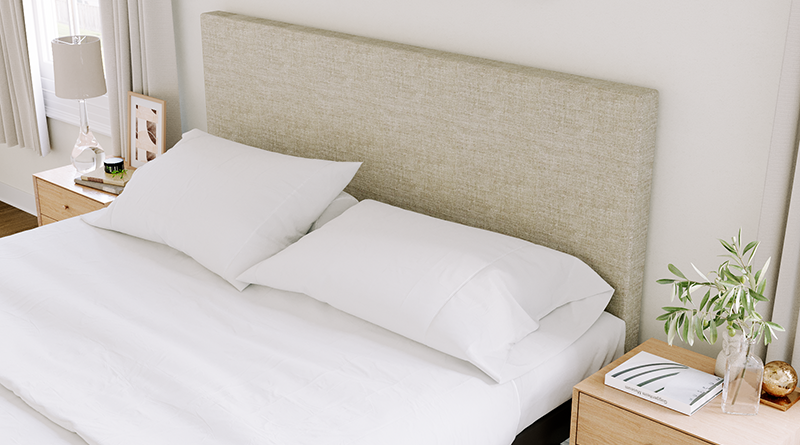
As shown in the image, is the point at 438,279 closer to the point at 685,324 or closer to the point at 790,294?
the point at 685,324

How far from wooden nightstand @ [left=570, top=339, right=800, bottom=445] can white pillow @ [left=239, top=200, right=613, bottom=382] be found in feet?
0.58

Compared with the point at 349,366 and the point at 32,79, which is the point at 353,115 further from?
the point at 32,79

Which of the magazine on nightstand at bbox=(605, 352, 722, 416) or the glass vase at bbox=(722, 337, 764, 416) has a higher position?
the glass vase at bbox=(722, 337, 764, 416)

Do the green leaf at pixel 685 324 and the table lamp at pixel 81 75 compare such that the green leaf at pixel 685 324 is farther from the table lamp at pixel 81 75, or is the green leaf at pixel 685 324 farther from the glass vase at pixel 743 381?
the table lamp at pixel 81 75

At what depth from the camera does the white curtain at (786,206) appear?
166 centimetres

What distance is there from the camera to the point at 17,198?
14.1ft

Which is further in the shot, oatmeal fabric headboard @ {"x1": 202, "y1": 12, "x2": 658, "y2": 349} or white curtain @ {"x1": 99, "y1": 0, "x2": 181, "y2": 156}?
white curtain @ {"x1": 99, "y1": 0, "x2": 181, "y2": 156}

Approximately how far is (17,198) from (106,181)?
1.55m

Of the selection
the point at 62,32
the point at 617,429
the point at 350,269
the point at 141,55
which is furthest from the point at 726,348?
the point at 62,32

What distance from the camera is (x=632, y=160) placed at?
6.39 feet

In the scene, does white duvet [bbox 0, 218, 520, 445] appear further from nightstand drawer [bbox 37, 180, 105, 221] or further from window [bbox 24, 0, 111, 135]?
window [bbox 24, 0, 111, 135]

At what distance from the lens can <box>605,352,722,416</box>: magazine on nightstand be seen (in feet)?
5.60

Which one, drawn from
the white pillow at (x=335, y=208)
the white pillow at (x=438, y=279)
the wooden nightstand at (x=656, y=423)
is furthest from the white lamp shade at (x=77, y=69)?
the wooden nightstand at (x=656, y=423)

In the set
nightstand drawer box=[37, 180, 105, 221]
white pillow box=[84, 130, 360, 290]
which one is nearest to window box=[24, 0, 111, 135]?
nightstand drawer box=[37, 180, 105, 221]
